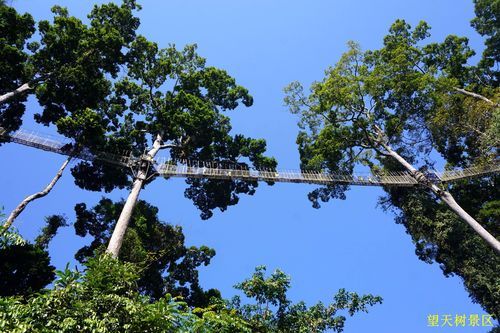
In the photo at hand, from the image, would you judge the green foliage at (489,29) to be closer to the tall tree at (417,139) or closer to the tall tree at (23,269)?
the tall tree at (417,139)

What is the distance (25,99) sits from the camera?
50.3 feet

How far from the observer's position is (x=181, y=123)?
642 inches

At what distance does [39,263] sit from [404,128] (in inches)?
586

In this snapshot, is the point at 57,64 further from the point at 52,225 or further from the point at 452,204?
the point at 452,204

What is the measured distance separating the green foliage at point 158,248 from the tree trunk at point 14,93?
4532 millimetres

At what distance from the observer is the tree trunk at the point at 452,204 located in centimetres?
1272

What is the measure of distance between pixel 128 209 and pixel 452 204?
10883 millimetres

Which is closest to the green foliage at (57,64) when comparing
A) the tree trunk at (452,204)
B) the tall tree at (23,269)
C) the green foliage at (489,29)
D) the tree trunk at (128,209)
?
the tree trunk at (128,209)

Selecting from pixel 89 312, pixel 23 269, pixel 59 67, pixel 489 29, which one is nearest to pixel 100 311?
pixel 89 312

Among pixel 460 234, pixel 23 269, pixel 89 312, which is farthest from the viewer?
pixel 460 234

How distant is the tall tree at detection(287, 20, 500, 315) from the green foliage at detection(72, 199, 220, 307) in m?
6.22

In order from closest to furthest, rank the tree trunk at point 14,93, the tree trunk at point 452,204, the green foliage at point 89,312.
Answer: the green foliage at point 89,312 → the tree trunk at point 452,204 → the tree trunk at point 14,93

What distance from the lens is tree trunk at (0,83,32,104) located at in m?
13.8

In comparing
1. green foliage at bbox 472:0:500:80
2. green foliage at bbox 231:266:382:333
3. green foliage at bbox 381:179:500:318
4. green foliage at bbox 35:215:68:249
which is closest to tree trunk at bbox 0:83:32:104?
green foliage at bbox 35:215:68:249
